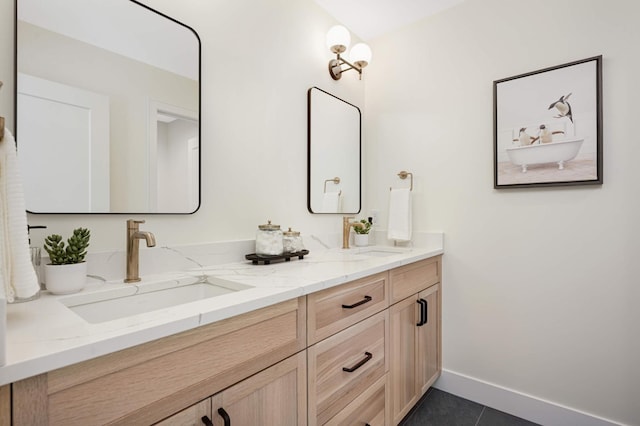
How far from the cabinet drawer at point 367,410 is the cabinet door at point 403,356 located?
85mm

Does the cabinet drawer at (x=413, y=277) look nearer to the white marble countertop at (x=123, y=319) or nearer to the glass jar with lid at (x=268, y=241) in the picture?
the white marble countertop at (x=123, y=319)

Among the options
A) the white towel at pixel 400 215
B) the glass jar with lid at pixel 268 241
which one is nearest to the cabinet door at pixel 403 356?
the white towel at pixel 400 215

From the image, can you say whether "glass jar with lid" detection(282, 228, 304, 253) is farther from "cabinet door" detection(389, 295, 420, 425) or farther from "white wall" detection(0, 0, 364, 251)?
"cabinet door" detection(389, 295, 420, 425)

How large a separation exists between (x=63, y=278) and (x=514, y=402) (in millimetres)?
2214

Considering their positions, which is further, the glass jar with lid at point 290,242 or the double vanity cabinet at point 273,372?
the glass jar with lid at point 290,242

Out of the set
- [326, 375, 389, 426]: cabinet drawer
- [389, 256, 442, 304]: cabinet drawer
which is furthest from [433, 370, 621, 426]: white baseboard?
[326, 375, 389, 426]: cabinet drawer

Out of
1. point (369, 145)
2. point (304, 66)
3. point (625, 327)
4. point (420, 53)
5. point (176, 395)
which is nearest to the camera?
point (176, 395)

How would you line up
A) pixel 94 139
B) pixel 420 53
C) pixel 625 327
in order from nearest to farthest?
1. pixel 94 139
2. pixel 625 327
3. pixel 420 53

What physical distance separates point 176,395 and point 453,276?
1.77 metres

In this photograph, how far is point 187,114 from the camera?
4.39 feet

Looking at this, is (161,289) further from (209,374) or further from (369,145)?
(369,145)

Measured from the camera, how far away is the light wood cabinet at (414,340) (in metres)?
1.55

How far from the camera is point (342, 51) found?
2.05 meters

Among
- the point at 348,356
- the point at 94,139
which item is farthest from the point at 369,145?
the point at 94,139
